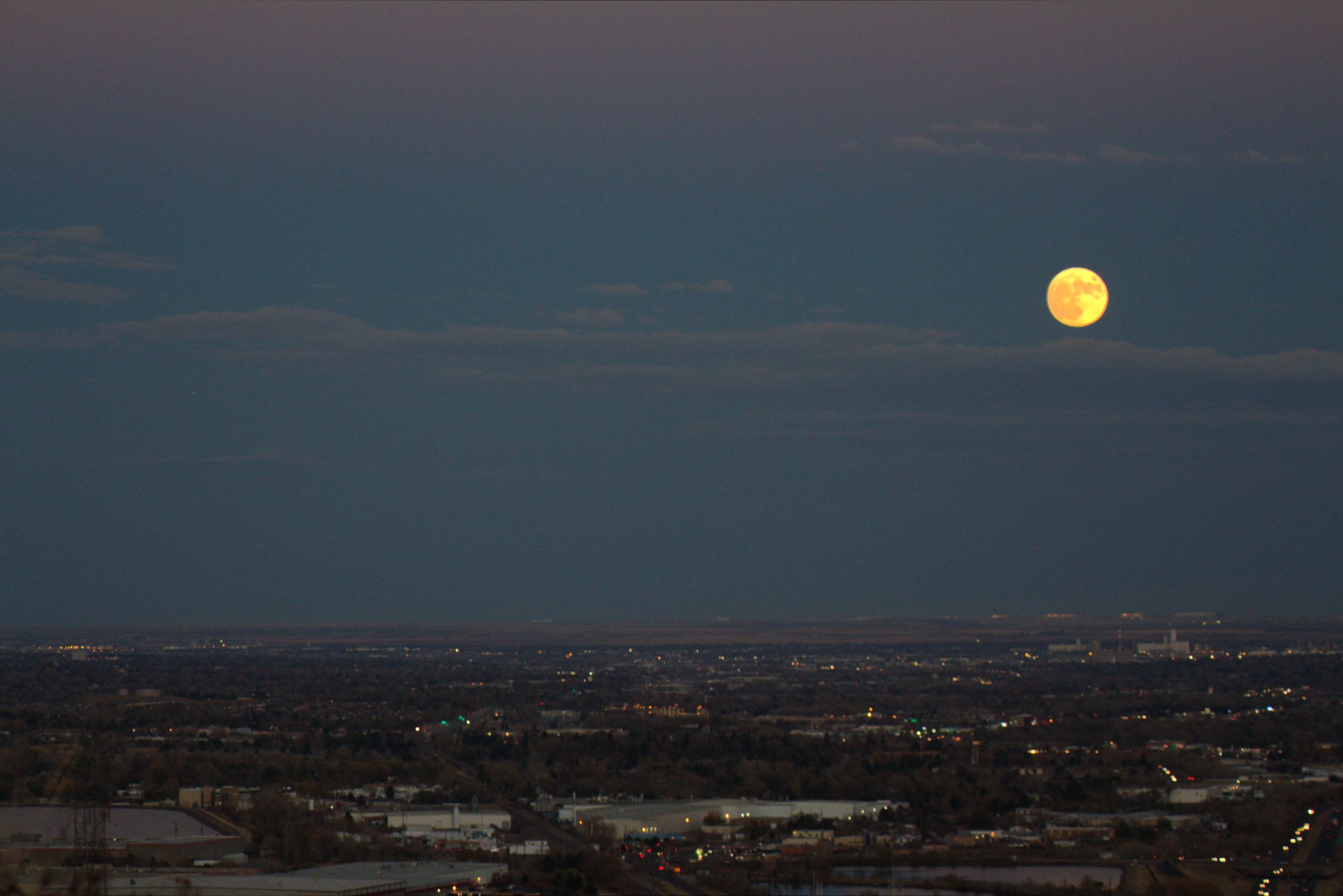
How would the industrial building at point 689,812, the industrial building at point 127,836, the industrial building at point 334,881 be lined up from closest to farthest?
1. the industrial building at point 334,881
2. the industrial building at point 127,836
3. the industrial building at point 689,812

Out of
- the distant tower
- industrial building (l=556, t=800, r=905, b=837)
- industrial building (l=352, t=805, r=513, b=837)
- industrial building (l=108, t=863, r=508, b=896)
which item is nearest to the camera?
the distant tower

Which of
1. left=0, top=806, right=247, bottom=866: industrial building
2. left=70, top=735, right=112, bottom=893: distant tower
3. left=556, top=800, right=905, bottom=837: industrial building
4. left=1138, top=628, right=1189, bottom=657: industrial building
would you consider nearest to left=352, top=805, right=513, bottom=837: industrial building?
left=556, top=800, right=905, bottom=837: industrial building

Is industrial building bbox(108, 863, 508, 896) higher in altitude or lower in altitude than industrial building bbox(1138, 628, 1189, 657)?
lower

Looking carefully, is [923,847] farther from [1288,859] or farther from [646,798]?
[646,798]

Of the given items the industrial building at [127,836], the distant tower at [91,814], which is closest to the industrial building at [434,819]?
the industrial building at [127,836]

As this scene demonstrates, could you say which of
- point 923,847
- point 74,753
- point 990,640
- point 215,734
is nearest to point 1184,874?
point 923,847

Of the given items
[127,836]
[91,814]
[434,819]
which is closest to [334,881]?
[91,814]

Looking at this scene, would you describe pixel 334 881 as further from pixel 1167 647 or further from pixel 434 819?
pixel 1167 647

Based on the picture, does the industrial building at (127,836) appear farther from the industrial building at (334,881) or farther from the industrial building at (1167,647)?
the industrial building at (1167,647)

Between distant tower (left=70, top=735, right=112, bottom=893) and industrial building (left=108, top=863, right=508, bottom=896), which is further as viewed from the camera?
industrial building (left=108, top=863, right=508, bottom=896)

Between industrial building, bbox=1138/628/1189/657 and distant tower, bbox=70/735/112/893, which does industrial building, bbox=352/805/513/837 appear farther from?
industrial building, bbox=1138/628/1189/657

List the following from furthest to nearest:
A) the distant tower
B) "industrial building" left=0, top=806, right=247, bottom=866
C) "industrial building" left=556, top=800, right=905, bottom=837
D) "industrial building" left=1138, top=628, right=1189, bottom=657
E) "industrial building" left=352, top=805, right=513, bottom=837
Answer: "industrial building" left=1138, top=628, right=1189, bottom=657 < "industrial building" left=556, top=800, right=905, bottom=837 < "industrial building" left=352, top=805, right=513, bottom=837 < "industrial building" left=0, top=806, right=247, bottom=866 < the distant tower

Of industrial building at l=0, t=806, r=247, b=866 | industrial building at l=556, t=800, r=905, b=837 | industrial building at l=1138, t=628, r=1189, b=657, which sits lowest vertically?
industrial building at l=556, t=800, r=905, b=837
